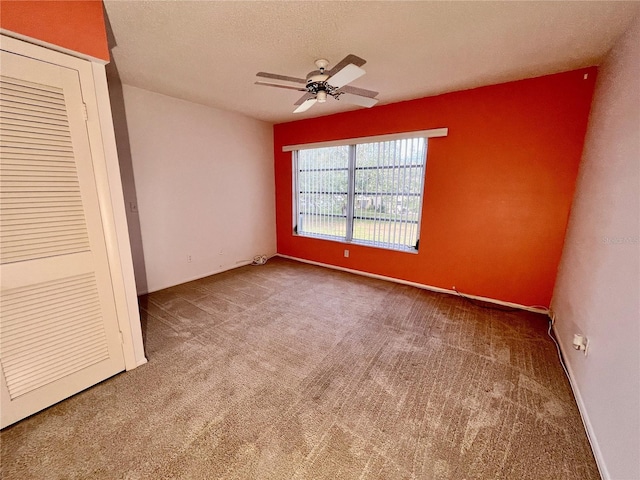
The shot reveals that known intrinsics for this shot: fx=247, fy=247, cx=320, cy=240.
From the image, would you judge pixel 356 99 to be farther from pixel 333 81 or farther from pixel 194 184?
pixel 194 184

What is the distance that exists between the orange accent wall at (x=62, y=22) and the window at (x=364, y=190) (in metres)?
2.81

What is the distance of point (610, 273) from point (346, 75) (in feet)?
6.77

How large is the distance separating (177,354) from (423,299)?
8.85 ft

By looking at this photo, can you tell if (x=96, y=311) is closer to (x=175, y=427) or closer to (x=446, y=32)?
(x=175, y=427)

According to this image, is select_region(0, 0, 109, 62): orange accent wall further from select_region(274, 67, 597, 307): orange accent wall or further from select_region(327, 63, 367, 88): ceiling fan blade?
select_region(274, 67, 597, 307): orange accent wall

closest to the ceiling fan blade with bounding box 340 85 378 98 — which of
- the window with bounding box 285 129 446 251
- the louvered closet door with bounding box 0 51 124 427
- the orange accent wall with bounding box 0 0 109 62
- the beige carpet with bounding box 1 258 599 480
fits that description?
the window with bounding box 285 129 446 251

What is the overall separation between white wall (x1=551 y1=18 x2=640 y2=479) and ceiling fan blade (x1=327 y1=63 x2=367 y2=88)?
1.64 meters

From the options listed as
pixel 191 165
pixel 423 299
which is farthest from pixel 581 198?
pixel 191 165

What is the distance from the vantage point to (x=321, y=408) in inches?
62.1

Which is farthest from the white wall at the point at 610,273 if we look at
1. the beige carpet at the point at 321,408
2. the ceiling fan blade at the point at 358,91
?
the ceiling fan blade at the point at 358,91

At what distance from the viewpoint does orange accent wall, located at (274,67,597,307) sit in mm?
2447

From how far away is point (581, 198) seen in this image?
221cm

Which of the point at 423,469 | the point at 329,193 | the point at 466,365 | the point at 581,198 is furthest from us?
the point at 329,193

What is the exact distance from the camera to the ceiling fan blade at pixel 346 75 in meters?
1.62
